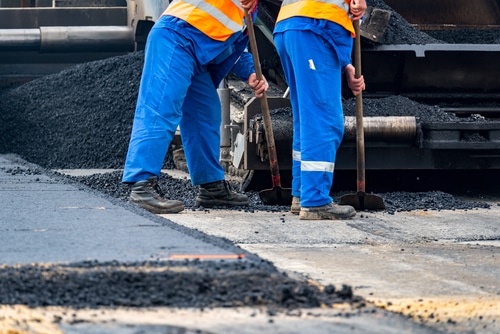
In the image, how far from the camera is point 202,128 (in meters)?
6.23

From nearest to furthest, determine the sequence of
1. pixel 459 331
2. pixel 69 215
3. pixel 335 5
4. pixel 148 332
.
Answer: pixel 148 332 < pixel 459 331 < pixel 69 215 < pixel 335 5

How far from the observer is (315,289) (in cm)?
334

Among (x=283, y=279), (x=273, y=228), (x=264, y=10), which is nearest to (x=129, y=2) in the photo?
(x=264, y=10)

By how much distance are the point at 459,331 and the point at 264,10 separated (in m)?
4.67

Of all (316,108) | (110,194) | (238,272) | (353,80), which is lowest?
(110,194)

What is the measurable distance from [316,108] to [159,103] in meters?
0.85

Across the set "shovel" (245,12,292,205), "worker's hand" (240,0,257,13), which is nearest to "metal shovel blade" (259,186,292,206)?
"shovel" (245,12,292,205)

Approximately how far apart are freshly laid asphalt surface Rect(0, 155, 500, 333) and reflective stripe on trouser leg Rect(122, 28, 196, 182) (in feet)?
1.00

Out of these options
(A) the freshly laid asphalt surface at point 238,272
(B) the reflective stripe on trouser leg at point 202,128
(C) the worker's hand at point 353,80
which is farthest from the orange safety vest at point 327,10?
(A) the freshly laid asphalt surface at point 238,272

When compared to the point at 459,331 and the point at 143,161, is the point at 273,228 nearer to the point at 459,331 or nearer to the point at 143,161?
the point at 143,161

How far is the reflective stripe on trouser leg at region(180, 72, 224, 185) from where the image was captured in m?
6.22

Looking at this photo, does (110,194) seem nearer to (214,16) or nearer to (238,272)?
(214,16)

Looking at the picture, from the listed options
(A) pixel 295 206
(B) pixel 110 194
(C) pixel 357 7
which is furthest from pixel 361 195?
(B) pixel 110 194

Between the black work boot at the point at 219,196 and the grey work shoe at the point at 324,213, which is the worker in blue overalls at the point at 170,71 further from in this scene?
the grey work shoe at the point at 324,213
